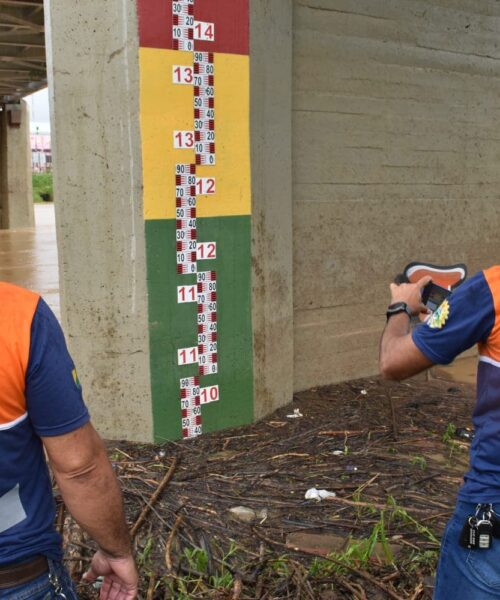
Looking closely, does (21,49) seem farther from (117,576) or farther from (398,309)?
(117,576)

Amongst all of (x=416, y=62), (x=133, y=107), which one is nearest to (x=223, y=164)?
(x=133, y=107)

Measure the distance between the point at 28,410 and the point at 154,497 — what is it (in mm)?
2546

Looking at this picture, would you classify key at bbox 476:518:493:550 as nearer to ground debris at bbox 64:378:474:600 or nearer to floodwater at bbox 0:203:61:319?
ground debris at bbox 64:378:474:600

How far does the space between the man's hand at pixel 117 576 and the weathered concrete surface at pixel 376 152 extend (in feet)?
13.6

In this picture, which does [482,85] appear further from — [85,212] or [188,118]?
[85,212]

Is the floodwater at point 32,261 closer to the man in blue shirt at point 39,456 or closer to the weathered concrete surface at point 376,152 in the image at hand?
the weathered concrete surface at point 376,152

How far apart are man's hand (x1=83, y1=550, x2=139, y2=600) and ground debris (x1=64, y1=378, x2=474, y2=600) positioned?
1.26 m

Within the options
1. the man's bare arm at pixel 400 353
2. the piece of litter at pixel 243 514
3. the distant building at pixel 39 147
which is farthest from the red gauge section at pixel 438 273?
the distant building at pixel 39 147

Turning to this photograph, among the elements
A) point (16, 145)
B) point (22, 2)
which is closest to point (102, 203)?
point (22, 2)

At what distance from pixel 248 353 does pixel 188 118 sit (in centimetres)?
170

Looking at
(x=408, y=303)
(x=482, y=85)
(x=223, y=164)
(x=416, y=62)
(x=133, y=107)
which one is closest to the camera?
(x=408, y=303)

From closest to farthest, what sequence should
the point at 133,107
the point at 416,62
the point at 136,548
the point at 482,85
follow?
the point at 136,548 → the point at 133,107 → the point at 416,62 → the point at 482,85

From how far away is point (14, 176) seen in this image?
22.8 meters

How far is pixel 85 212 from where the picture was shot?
4805 mm
